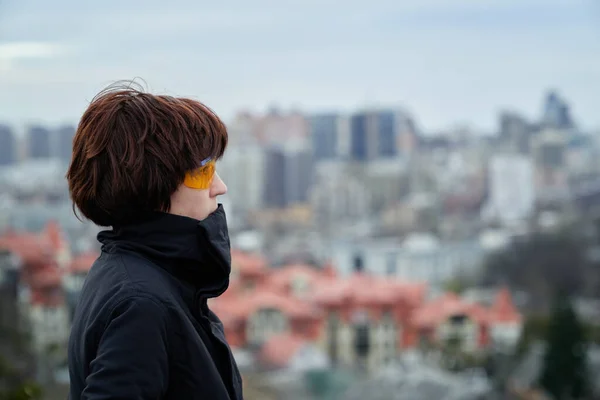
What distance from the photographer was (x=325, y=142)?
3.81 meters

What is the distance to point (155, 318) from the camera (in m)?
0.63

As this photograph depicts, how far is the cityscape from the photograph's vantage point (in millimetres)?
3693

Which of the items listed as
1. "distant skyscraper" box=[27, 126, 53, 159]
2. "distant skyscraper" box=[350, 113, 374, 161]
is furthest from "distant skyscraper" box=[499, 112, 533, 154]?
"distant skyscraper" box=[27, 126, 53, 159]

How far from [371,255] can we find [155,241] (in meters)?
3.08

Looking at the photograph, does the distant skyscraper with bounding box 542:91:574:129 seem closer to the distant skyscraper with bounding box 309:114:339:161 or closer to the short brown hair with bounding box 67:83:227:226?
the distant skyscraper with bounding box 309:114:339:161

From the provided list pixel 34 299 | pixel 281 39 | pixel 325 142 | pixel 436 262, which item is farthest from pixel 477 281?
pixel 34 299

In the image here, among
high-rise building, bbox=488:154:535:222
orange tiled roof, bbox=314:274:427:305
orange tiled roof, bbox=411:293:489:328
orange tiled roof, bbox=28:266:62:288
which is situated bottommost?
orange tiled roof, bbox=411:293:489:328

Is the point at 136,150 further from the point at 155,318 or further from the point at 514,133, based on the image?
the point at 514,133

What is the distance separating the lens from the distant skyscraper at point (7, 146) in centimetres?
382

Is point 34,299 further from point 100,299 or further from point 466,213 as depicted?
point 100,299

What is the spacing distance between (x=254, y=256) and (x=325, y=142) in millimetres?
586

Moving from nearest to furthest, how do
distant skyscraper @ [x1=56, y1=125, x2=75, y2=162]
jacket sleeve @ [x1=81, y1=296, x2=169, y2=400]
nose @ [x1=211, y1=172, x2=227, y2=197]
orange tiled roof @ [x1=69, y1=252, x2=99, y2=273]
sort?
jacket sleeve @ [x1=81, y1=296, x2=169, y2=400] < nose @ [x1=211, y1=172, x2=227, y2=197] < orange tiled roof @ [x1=69, y1=252, x2=99, y2=273] < distant skyscraper @ [x1=56, y1=125, x2=75, y2=162]

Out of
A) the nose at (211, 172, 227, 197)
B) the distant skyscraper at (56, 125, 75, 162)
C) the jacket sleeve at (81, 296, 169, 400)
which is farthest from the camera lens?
the distant skyscraper at (56, 125, 75, 162)

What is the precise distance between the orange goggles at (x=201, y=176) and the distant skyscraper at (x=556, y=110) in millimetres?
3343
